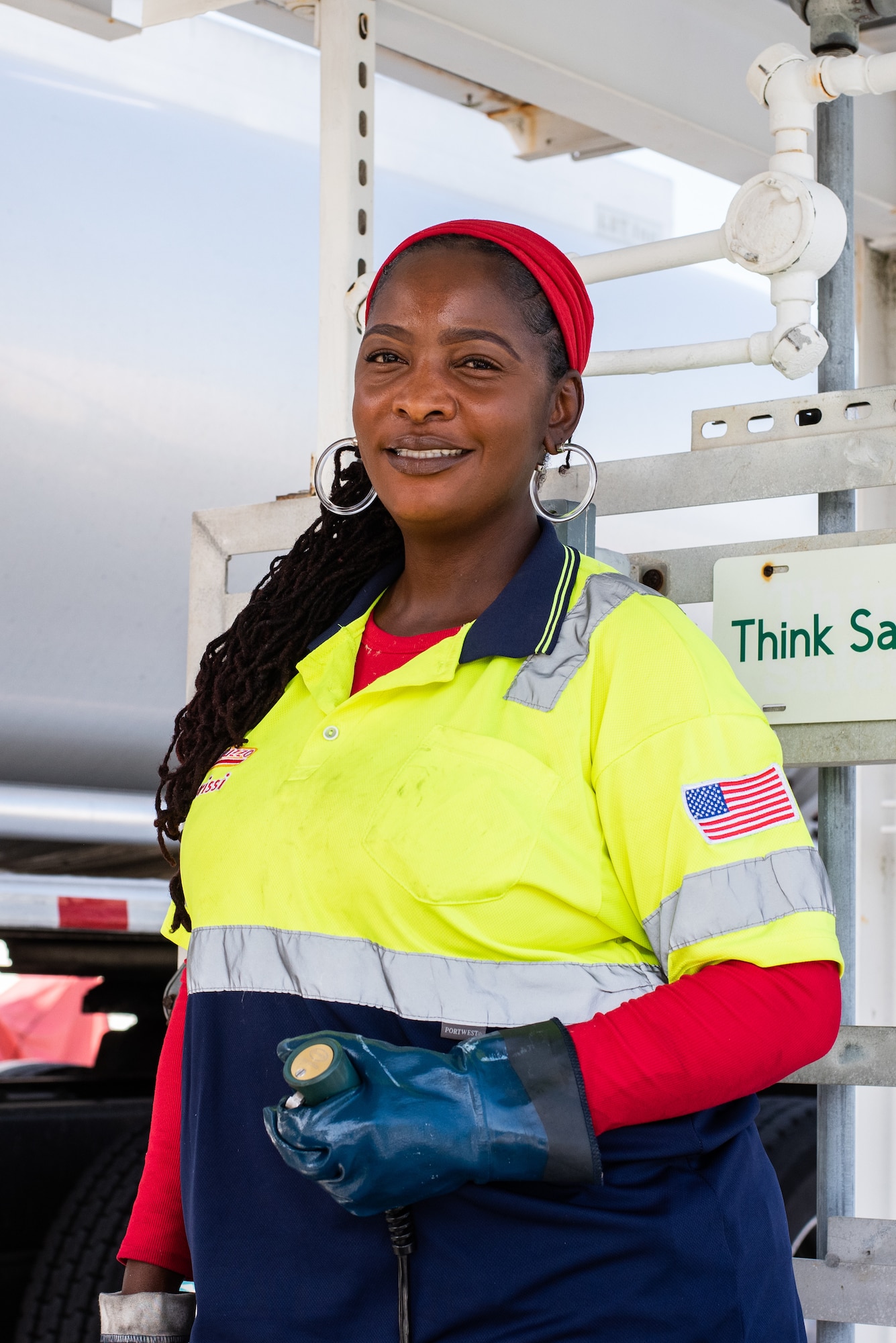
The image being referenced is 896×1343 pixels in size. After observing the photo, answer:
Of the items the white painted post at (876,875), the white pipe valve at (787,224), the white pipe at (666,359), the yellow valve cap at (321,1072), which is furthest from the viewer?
the white painted post at (876,875)

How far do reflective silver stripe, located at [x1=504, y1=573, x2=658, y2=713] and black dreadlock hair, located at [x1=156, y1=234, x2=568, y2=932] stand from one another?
21cm

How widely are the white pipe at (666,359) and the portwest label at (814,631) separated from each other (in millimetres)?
362

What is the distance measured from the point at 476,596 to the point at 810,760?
446 millimetres

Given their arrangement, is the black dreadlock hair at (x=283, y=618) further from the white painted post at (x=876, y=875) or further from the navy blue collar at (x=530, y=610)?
the white painted post at (x=876, y=875)

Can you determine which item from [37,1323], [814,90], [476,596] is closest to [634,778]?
[476,596]

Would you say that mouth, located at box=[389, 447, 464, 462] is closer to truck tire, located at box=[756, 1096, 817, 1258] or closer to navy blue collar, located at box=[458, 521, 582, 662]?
navy blue collar, located at box=[458, 521, 582, 662]

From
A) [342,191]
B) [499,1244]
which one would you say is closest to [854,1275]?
[499,1244]

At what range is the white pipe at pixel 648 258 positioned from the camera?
197 cm

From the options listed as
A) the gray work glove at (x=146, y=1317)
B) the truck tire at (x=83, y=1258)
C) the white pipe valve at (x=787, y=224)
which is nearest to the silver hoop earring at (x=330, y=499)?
the white pipe valve at (x=787, y=224)

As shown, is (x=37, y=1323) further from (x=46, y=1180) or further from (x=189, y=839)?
(x=189, y=839)

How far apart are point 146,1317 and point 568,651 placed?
759mm

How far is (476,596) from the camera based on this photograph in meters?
1.45

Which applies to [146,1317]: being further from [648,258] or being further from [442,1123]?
[648,258]

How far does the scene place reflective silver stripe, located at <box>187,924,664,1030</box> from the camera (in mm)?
1202
